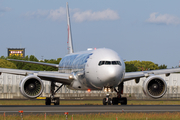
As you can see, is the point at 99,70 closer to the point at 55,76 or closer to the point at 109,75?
the point at 109,75

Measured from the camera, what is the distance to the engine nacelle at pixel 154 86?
35188mm

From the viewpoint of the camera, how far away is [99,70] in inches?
1304

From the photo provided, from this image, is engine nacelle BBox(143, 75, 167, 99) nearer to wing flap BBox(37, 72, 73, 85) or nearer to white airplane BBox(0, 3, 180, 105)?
white airplane BBox(0, 3, 180, 105)

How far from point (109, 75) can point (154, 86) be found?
5.39m

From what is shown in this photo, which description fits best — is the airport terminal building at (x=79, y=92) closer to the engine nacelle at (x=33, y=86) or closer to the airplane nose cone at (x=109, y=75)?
the engine nacelle at (x=33, y=86)

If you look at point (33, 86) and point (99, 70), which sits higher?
point (99, 70)

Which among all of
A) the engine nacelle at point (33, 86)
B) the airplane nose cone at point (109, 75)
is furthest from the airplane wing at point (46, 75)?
the airplane nose cone at point (109, 75)

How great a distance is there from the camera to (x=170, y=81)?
8031cm

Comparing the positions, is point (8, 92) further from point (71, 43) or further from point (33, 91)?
point (33, 91)

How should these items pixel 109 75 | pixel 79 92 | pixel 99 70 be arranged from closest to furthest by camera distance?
pixel 109 75 → pixel 99 70 → pixel 79 92

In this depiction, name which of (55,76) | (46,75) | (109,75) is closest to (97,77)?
(109,75)

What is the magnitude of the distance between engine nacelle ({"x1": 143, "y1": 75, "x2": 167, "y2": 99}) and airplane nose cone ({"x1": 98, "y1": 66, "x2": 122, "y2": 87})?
11.5 feet

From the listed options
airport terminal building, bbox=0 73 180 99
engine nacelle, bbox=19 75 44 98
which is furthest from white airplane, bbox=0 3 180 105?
airport terminal building, bbox=0 73 180 99

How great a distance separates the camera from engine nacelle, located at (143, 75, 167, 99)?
35188 mm
